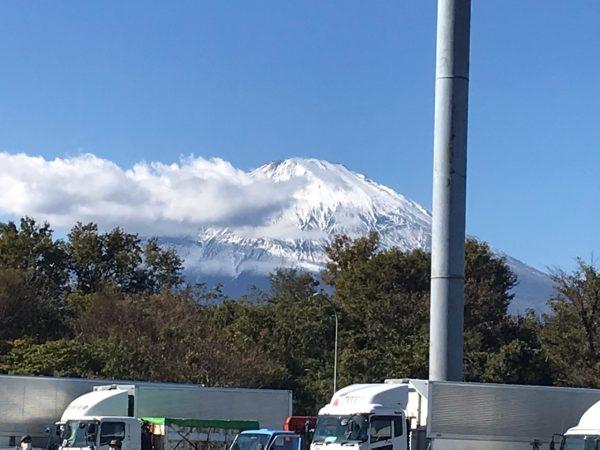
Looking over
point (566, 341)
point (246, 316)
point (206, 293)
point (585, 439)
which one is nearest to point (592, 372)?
point (566, 341)

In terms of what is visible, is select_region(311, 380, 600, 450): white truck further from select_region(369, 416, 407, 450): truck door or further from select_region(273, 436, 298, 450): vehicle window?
select_region(273, 436, 298, 450): vehicle window

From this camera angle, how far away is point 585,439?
26844 millimetres

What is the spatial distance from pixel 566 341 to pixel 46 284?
38.6 m

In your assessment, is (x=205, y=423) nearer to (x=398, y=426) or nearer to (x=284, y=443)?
(x=284, y=443)

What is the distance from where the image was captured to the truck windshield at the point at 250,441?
28.2 metres

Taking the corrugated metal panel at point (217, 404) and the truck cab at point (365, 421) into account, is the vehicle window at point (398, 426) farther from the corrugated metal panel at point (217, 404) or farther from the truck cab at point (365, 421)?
the corrugated metal panel at point (217, 404)

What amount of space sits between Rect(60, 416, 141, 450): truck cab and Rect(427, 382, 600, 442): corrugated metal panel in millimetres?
8611

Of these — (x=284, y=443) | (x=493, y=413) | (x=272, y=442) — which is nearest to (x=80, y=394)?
(x=272, y=442)

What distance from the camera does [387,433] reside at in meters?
27.3

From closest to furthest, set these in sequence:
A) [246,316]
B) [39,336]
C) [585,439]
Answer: [585,439]
[39,336]
[246,316]

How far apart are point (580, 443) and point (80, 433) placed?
13.8 metres

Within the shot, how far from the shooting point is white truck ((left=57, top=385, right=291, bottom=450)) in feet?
103

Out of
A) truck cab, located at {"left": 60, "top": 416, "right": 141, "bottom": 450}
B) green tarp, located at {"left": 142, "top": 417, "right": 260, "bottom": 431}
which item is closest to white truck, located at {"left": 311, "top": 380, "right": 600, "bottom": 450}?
green tarp, located at {"left": 142, "top": 417, "right": 260, "bottom": 431}

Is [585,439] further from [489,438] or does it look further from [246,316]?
[246,316]
